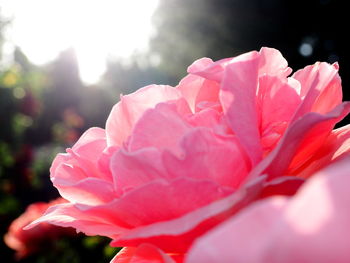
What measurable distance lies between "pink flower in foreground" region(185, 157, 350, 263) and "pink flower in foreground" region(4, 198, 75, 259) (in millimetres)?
1796

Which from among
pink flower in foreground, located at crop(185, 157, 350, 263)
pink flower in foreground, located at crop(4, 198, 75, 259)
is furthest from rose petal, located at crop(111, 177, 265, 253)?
pink flower in foreground, located at crop(4, 198, 75, 259)

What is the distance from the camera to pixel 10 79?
8188 mm

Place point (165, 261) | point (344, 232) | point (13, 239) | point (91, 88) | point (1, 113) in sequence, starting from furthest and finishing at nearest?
point (91, 88) → point (1, 113) → point (13, 239) → point (165, 261) → point (344, 232)

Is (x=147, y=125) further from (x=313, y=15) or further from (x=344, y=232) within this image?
(x=313, y=15)

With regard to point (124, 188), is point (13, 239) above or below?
below

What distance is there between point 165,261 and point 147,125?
0.11 metres

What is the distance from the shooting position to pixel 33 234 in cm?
204

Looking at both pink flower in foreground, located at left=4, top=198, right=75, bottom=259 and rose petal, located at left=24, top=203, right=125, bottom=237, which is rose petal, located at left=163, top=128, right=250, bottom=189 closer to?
rose petal, located at left=24, top=203, right=125, bottom=237

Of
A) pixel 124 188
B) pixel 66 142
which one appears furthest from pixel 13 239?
pixel 66 142

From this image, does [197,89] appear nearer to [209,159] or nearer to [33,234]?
[209,159]

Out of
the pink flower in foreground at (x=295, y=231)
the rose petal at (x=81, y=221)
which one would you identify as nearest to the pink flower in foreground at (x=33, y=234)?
the rose petal at (x=81, y=221)

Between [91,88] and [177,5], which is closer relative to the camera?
[177,5]

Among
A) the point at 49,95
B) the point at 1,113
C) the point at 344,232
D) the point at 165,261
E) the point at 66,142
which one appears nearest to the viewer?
the point at 344,232

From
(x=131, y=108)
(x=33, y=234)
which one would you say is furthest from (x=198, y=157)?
(x=33, y=234)
